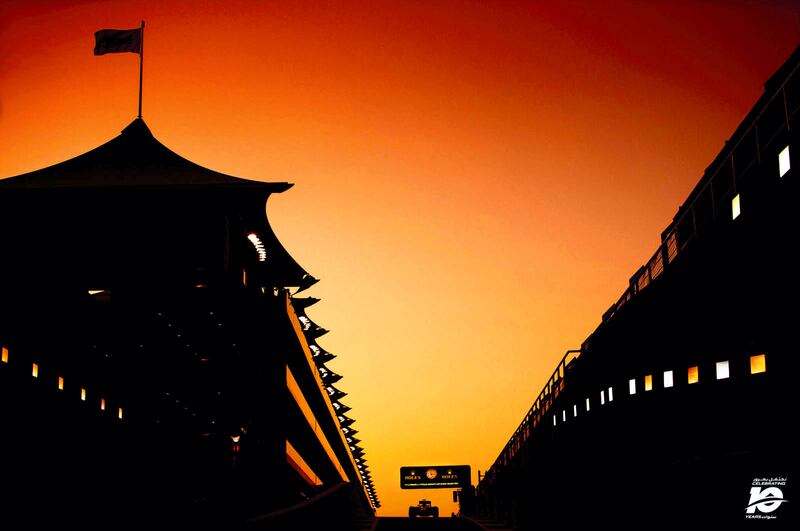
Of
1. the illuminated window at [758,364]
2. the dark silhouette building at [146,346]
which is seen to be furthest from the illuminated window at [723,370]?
the dark silhouette building at [146,346]

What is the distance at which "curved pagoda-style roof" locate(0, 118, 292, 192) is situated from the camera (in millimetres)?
55125

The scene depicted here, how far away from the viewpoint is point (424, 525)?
97.0 feet

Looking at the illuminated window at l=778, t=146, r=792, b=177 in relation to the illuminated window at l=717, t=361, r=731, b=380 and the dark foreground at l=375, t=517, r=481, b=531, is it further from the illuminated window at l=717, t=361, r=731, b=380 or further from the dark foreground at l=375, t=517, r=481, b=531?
the dark foreground at l=375, t=517, r=481, b=531

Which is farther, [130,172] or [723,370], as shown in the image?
[130,172]

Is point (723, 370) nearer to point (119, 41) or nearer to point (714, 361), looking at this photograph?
point (714, 361)

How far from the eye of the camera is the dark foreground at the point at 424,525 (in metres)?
29.0

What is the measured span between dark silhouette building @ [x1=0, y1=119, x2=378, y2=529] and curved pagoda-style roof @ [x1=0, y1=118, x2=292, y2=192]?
0.12 metres

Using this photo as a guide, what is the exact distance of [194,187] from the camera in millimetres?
54719

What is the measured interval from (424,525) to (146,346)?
61.0 feet

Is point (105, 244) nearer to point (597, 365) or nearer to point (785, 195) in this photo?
point (597, 365)

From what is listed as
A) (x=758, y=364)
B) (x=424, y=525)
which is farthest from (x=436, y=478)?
(x=758, y=364)

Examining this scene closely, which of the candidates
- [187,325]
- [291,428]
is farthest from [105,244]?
[291,428]

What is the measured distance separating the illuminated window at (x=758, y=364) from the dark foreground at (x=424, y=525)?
36.1ft

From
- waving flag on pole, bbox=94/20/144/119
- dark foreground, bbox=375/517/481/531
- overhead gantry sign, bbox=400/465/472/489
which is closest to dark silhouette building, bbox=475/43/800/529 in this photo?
dark foreground, bbox=375/517/481/531
